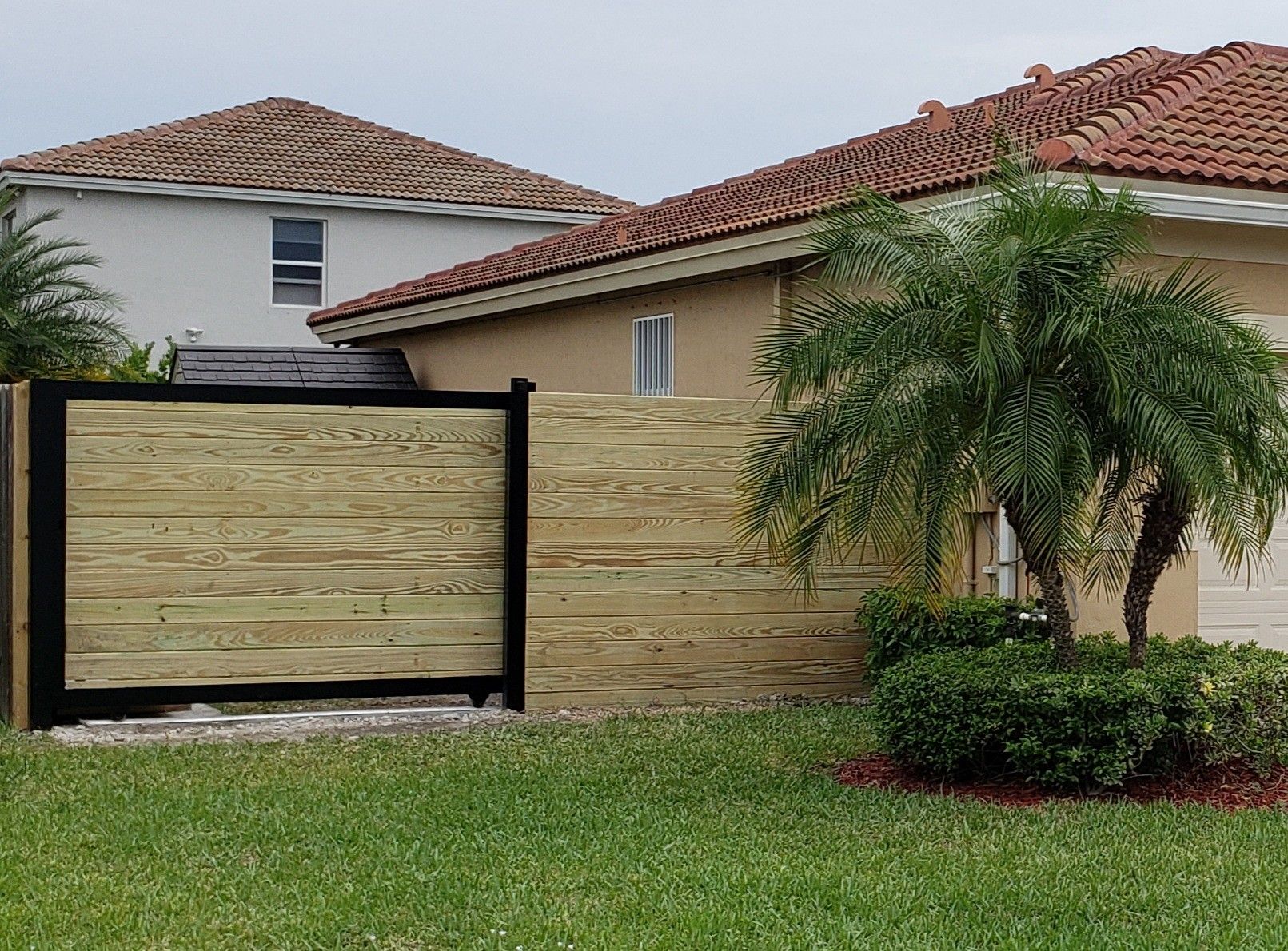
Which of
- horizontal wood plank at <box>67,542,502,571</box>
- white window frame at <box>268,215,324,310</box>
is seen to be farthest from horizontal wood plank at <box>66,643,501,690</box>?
white window frame at <box>268,215,324,310</box>

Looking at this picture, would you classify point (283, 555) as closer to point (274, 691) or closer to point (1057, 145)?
point (274, 691)

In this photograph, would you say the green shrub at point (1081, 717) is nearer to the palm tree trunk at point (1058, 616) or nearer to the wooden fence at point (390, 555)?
the palm tree trunk at point (1058, 616)

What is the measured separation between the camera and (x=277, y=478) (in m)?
9.40

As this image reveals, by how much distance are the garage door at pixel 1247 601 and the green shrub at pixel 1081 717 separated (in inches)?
106

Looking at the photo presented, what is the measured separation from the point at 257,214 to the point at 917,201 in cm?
2003

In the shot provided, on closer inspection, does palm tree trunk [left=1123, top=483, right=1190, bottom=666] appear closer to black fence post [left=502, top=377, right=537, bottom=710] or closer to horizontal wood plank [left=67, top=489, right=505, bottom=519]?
black fence post [left=502, top=377, right=537, bottom=710]

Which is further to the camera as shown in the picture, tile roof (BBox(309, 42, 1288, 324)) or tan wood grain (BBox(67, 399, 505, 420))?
tile roof (BBox(309, 42, 1288, 324))

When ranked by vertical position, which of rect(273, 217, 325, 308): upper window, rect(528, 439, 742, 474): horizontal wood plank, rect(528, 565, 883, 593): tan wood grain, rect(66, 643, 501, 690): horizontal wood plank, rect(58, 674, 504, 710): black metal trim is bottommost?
rect(58, 674, 504, 710): black metal trim

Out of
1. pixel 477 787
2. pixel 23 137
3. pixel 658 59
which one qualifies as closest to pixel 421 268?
pixel 23 137

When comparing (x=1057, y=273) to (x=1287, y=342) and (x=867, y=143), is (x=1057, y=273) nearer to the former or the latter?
(x=1287, y=342)

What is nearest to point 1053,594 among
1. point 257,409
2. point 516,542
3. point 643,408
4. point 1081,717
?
point 1081,717

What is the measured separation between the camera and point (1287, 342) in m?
10.6

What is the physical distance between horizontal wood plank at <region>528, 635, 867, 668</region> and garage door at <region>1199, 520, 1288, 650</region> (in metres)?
2.37

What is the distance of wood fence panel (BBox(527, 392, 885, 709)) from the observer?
9.91 m
